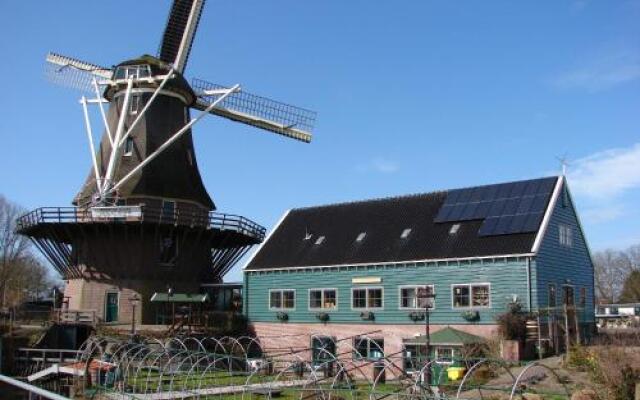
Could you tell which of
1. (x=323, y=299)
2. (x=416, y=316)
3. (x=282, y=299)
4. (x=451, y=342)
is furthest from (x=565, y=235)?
(x=282, y=299)

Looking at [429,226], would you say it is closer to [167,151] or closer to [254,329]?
[254,329]

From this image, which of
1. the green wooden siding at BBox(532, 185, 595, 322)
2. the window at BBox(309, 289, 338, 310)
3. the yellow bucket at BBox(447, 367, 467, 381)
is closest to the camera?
the yellow bucket at BBox(447, 367, 467, 381)

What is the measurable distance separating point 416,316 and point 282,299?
25.7ft

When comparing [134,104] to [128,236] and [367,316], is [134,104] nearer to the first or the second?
[128,236]

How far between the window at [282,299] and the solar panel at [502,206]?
320 inches

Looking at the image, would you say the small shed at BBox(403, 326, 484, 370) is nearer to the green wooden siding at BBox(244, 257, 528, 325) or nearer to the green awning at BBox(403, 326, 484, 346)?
the green awning at BBox(403, 326, 484, 346)

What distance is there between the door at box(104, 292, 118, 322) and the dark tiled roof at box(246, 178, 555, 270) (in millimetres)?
7364

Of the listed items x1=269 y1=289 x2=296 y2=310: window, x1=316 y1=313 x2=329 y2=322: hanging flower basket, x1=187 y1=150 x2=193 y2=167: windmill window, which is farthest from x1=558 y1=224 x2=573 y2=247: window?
x1=187 y1=150 x2=193 y2=167: windmill window

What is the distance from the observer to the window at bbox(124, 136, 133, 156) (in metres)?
38.8

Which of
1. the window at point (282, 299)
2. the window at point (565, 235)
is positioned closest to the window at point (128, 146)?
the window at point (282, 299)

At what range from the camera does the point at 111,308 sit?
36.6 meters

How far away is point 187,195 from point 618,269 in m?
62.1

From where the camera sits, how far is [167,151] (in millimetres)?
39562

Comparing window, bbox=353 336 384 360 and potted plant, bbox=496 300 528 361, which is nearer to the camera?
potted plant, bbox=496 300 528 361
